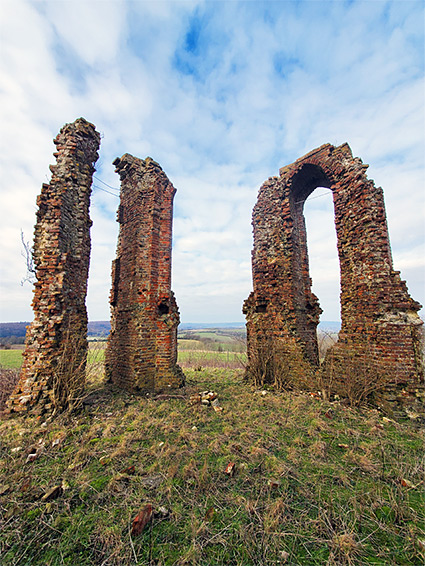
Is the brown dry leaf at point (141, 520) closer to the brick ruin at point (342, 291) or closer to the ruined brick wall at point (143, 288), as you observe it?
the ruined brick wall at point (143, 288)

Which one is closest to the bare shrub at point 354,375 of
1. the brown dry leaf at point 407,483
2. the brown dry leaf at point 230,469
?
the brown dry leaf at point 407,483

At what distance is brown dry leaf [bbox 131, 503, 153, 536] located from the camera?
2.14 metres

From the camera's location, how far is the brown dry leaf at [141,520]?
214 cm

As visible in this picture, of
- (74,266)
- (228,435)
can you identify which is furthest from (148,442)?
(74,266)

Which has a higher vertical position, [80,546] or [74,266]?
[74,266]

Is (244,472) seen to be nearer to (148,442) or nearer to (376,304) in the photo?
(148,442)

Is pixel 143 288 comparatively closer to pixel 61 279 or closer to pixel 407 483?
pixel 61 279

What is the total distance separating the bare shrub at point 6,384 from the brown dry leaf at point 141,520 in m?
4.80

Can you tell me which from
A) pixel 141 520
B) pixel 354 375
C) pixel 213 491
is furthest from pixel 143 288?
pixel 354 375

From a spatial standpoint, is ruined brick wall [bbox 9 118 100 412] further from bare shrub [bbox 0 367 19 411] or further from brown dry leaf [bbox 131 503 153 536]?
brown dry leaf [bbox 131 503 153 536]

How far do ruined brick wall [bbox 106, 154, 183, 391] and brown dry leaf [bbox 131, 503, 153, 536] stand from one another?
495cm

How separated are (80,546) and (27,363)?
14.8 feet

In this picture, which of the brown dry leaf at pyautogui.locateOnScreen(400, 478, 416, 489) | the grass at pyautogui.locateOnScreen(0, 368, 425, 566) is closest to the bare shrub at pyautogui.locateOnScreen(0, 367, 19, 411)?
the grass at pyautogui.locateOnScreen(0, 368, 425, 566)

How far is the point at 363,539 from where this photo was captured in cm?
203
